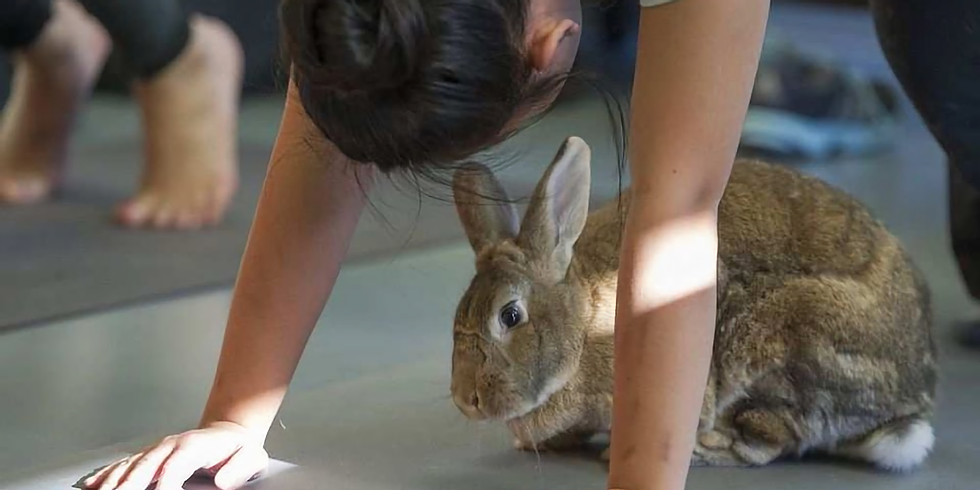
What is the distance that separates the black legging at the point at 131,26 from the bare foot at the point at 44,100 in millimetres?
75

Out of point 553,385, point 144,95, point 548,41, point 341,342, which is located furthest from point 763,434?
point 144,95

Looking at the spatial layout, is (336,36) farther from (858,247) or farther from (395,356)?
(395,356)

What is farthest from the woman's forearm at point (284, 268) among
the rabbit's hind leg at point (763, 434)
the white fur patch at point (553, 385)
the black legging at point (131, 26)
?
A: the black legging at point (131, 26)

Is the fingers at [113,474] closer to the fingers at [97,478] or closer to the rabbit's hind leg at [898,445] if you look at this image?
the fingers at [97,478]

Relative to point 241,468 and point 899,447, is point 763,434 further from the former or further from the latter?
point 241,468

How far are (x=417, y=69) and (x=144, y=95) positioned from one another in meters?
1.73

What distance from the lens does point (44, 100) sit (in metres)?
2.83

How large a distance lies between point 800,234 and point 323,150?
470 mm

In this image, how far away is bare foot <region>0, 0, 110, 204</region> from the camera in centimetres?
281

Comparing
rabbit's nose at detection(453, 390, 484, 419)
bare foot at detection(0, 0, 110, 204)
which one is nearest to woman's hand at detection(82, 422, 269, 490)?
rabbit's nose at detection(453, 390, 484, 419)

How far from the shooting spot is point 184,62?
2.73 metres

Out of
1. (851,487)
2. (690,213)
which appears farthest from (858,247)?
(690,213)

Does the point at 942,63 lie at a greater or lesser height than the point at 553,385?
greater

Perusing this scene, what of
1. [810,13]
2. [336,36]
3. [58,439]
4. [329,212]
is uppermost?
[336,36]
